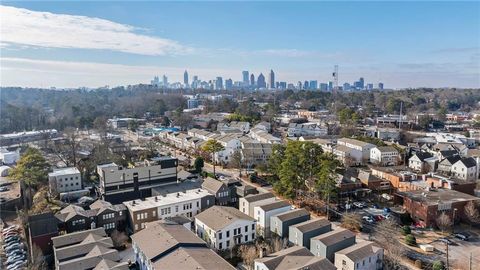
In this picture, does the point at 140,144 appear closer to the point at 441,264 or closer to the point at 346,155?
the point at 346,155

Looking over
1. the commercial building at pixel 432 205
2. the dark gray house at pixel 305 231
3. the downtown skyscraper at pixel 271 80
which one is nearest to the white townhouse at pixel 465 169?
the commercial building at pixel 432 205

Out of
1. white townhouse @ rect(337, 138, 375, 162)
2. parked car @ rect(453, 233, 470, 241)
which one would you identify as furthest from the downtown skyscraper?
parked car @ rect(453, 233, 470, 241)

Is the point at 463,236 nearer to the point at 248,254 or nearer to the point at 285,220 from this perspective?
the point at 285,220

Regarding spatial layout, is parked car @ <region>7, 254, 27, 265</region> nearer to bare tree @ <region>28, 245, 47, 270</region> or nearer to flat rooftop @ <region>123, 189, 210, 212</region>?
bare tree @ <region>28, 245, 47, 270</region>

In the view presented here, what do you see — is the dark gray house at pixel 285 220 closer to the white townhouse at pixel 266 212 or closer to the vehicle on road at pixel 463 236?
the white townhouse at pixel 266 212

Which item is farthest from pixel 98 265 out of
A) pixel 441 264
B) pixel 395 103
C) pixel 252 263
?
pixel 395 103

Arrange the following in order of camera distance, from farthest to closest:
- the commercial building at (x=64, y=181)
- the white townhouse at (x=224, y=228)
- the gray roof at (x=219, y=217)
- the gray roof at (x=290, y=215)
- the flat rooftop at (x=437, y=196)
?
the commercial building at (x=64, y=181) < the flat rooftop at (x=437, y=196) < the gray roof at (x=290, y=215) < the gray roof at (x=219, y=217) < the white townhouse at (x=224, y=228)

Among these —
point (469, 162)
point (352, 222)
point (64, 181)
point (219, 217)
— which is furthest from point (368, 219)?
point (64, 181)
